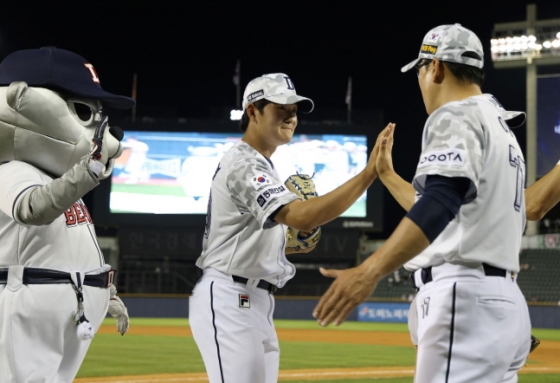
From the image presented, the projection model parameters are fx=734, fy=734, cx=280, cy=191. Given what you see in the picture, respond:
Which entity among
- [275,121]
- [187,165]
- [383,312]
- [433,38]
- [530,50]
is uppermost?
→ [530,50]

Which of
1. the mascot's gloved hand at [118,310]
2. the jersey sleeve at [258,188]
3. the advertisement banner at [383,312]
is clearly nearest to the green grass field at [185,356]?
the mascot's gloved hand at [118,310]

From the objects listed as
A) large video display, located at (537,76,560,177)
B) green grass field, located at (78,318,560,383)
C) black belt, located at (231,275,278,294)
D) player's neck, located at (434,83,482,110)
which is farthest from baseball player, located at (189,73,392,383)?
large video display, located at (537,76,560,177)

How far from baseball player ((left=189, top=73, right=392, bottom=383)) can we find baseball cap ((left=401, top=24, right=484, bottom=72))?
55 centimetres

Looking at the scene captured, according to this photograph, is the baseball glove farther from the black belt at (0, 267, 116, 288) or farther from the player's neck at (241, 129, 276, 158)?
the black belt at (0, 267, 116, 288)

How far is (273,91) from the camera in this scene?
11.4 ft

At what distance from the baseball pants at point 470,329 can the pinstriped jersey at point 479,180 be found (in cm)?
7

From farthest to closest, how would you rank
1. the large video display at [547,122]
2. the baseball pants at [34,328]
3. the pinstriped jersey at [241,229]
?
the large video display at [547,122] → the pinstriped jersey at [241,229] → the baseball pants at [34,328]

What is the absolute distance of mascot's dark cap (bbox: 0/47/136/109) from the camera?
9.88 ft

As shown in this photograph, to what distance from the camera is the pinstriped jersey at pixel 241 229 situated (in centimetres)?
320

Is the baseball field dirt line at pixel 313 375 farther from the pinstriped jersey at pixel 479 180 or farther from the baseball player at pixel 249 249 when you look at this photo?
the pinstriped jersey at pixel 479 180

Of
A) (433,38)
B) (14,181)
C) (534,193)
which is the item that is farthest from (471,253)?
(14,181)

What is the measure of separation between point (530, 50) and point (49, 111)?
27691 millimetres

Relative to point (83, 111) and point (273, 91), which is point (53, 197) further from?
point (273, 91)

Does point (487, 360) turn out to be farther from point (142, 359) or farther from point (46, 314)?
point (142, 359)
